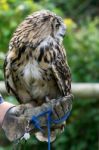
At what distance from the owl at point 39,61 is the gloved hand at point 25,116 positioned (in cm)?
26

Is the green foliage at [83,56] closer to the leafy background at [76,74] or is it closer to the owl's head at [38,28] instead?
the leafy background at [76,74]

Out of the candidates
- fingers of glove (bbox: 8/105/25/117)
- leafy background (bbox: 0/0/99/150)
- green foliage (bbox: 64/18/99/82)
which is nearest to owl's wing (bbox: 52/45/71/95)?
fingers of glove (bbox: 8/105/25/117)

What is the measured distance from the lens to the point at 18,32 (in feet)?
12.6

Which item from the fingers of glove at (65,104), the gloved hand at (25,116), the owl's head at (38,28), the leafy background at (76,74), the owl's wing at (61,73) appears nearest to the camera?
the gloved hand at (25,116)

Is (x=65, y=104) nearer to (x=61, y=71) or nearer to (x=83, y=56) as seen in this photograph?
(x=61, y=71)

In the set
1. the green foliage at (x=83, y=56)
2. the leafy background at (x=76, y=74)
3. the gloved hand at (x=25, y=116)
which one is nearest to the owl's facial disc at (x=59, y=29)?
the gloved hand at (x=25, y=116)

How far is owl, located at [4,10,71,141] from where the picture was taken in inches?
150

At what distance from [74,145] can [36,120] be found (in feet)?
10.9

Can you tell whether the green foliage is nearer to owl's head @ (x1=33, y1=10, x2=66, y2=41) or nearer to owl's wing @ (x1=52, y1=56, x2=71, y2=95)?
owl's wing @ (x1=52, y1=56, x2=71, y2=95)

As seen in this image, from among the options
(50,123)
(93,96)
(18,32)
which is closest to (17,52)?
(18,32)

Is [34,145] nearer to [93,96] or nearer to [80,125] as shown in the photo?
[80,125]

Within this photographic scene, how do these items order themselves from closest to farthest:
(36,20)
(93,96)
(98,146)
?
(36,20), (93,96), (98,146)

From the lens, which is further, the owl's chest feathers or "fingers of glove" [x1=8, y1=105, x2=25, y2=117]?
the owl's chest feathers

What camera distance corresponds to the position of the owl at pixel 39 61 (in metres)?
3.80
